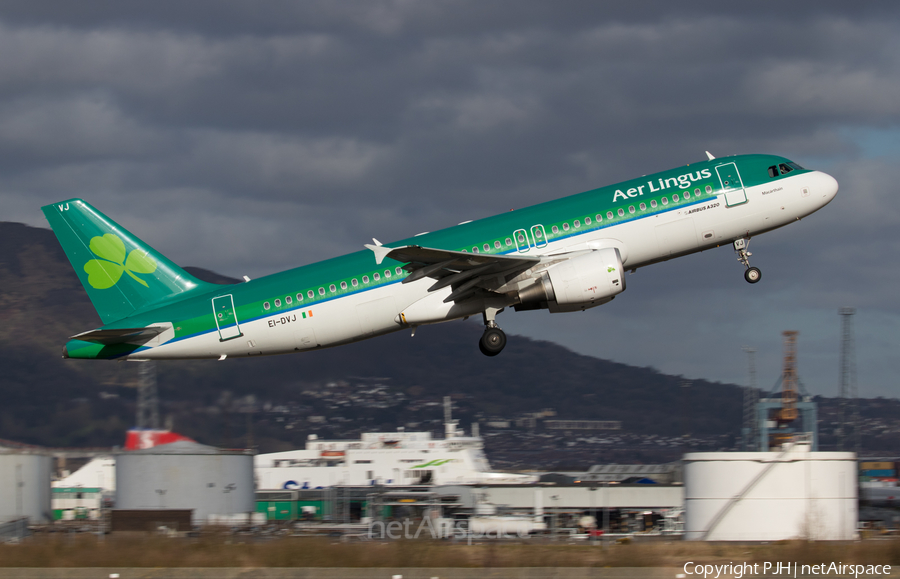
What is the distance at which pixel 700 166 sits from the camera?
99.8 ft

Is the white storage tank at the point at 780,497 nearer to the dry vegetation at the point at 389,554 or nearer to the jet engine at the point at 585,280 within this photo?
the dry vegetation at the point at 389,554

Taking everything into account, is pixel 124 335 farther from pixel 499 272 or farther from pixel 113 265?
pixel 499 272

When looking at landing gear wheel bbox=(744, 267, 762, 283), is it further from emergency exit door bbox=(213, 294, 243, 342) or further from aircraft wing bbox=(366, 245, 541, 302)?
emergency exit door bbox=(213, 294, 243, 342)

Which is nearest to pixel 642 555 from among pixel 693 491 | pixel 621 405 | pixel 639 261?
pixel 693 491

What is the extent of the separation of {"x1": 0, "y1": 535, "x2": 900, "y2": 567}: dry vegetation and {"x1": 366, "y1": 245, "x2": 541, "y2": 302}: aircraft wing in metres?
8.15

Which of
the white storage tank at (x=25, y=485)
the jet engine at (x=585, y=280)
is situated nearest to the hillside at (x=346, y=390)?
the white storage tank at (x=25, y=485)

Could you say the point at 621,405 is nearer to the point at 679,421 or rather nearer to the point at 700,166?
the point at 679,421

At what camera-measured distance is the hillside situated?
57.8 meters

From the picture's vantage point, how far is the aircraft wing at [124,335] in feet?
100

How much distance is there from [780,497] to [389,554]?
14.4 m

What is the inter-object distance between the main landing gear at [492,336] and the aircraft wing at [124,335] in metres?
10.9

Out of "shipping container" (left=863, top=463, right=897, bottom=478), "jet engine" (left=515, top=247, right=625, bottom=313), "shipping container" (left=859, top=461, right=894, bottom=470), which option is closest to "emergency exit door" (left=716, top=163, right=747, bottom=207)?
"jet engine" (left=515, top=247, right=625, bottom=313)

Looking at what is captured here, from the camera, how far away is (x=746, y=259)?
31.3m

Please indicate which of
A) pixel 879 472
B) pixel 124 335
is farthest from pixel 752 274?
pixel 879 472
